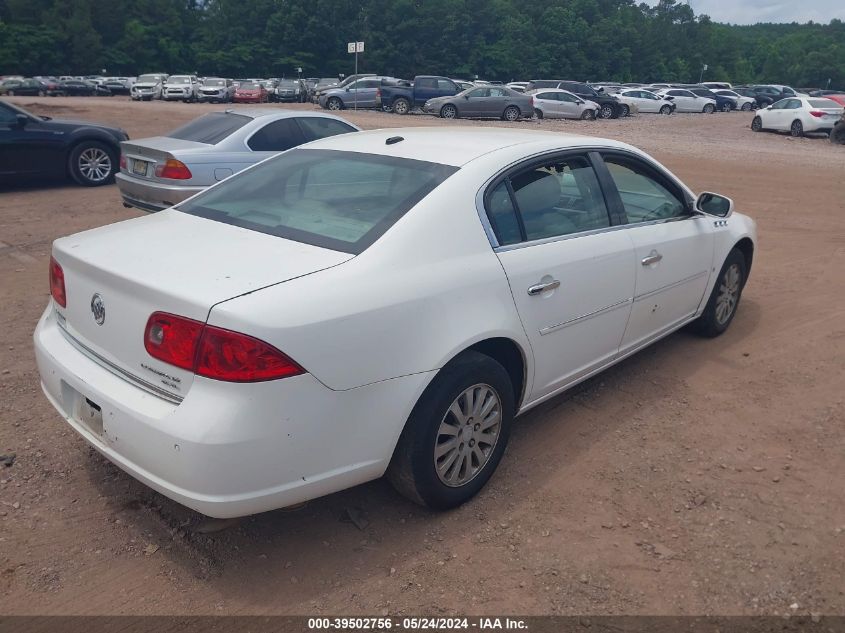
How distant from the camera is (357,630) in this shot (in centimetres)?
269

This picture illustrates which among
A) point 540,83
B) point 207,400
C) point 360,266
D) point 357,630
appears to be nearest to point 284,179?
point 360,266

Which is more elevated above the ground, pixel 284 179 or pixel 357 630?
pixel 284 179

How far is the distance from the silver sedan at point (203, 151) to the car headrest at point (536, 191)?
17.4ft

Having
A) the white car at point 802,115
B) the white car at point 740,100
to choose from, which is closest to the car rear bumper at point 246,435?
the white car at point 802,115

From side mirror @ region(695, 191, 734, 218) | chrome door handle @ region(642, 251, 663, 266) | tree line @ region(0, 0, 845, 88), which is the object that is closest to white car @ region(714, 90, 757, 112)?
tree line @ region(0, 0, 845, 88)

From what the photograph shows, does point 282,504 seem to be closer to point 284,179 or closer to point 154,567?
point 154,567

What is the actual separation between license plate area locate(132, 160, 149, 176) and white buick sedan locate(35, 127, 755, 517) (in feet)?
16.3

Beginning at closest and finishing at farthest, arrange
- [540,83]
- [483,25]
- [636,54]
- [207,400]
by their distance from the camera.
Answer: [207,400] < [540,83] < [483,25] < [636,54]

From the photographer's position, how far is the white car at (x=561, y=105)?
32.2m

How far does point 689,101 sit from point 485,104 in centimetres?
1924

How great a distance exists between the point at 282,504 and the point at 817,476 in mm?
2697

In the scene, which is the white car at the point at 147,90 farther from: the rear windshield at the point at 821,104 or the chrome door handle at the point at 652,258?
the chrome door handle at the point at 652,258

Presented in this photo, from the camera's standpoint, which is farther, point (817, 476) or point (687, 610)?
point (817, 476)

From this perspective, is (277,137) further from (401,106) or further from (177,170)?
(401,106)
